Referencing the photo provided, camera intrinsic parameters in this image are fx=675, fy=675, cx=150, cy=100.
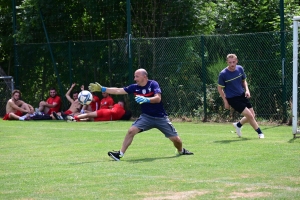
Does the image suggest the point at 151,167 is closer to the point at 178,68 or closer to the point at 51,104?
the point at 178,68

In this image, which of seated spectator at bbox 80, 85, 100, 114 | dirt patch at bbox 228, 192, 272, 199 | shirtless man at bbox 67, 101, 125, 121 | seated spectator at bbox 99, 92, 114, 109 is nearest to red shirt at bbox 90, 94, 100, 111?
seated spectator at bbox 80, 85, 100, 114

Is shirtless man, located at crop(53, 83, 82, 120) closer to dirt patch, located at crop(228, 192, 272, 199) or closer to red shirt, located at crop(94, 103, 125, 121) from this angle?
red shirt, located at crop(94, 103, 125, 121)

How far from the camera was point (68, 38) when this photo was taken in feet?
86.0

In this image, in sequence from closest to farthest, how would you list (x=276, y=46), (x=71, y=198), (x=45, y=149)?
1. (x=71, y=198)
2. (x=45, y=149)
3. (x=276, y=46)

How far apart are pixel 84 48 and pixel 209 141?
10774mm

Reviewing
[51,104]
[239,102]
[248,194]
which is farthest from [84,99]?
[248,194]

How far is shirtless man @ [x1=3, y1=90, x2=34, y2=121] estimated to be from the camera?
2412cm

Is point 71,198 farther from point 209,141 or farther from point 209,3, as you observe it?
point 209,3

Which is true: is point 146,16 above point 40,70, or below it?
above

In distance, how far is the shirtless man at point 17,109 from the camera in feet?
79.2

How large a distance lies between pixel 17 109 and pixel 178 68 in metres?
6.29

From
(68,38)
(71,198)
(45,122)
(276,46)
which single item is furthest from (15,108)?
(71,198)

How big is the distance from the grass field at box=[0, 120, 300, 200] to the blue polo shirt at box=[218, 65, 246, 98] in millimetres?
1063

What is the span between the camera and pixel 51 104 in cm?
2477
